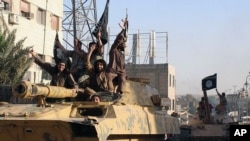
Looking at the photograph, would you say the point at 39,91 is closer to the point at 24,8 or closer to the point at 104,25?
the point at 104,25

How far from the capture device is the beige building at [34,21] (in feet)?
93.6

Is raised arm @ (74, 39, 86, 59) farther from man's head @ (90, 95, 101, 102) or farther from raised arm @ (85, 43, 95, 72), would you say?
man's head @ (90, 95, 101, 102)

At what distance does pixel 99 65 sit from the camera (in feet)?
42.2

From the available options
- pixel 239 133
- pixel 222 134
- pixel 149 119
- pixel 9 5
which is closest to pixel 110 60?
pixel 149 119

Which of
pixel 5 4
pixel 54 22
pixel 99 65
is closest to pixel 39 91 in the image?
pixel 99 65

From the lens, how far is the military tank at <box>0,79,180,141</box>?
10.0 m

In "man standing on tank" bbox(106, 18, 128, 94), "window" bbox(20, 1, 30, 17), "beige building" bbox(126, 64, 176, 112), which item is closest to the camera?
"man standing on tank" bbox(106, 18, 128, 94)

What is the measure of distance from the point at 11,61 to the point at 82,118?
13.4 meters

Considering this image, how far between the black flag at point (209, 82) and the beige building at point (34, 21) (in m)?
11.0

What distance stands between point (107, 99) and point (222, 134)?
23.3 ft

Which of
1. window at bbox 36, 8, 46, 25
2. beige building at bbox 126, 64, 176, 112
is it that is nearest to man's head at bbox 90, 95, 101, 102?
window at bbox 36, 8, 46, 25

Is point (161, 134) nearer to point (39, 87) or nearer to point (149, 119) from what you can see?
point (149, 119)

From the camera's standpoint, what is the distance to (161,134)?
13.8 m

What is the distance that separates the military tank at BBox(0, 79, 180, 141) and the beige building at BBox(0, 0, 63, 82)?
14.9 metres
